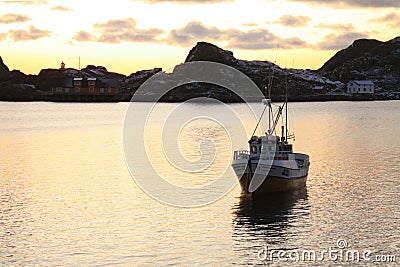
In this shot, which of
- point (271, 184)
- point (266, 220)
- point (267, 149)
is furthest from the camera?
point (267, 149)

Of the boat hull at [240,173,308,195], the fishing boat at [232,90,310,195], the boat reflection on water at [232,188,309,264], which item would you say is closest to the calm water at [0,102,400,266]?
the boat reflection on water at [232,188,309,264]

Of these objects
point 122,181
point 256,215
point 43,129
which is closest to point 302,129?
point 43,129

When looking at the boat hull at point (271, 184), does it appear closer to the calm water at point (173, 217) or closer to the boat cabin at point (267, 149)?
the calm water at point (173, 217)

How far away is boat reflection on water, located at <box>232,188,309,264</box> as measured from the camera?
33.7 meters

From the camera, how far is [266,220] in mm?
39000

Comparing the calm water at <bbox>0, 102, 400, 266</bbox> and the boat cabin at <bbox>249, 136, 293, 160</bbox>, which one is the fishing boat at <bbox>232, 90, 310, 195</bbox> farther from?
the calm water at <bbox>0, 102, 400, 266</bbox>

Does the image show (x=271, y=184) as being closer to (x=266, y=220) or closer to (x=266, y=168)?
(x=266, y=168)

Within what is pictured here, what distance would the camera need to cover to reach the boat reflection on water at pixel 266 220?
33.7m

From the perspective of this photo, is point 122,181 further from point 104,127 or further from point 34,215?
point 104,127

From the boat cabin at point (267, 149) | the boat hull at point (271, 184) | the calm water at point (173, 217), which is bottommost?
the calm water at point (173, 217)

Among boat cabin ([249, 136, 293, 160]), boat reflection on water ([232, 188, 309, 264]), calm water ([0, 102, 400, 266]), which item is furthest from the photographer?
boat cabin ([249, 136, 293, 160])

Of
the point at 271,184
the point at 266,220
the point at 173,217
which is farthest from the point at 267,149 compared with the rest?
the point at 173,217

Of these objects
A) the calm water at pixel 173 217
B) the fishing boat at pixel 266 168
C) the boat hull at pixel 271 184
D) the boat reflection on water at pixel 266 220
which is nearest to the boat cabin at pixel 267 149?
the fishing boat at pixel 266 168

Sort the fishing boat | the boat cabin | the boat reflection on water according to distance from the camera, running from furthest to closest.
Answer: the boat cabin, the fishing boat, the boat reflection on water
